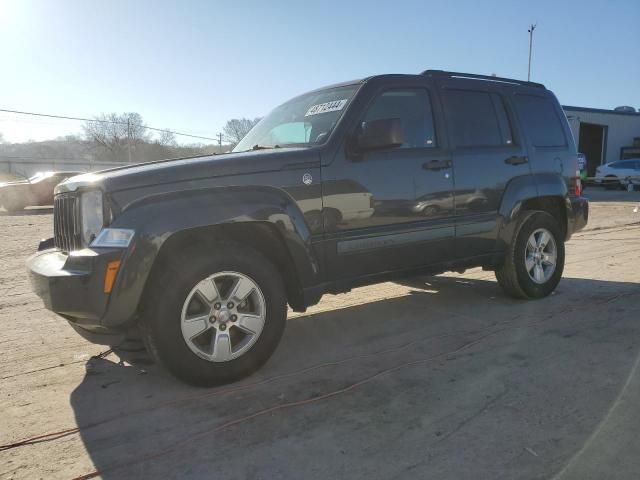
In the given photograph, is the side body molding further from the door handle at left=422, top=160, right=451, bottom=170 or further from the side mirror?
the door handle at left=422, top=160, right=451, bottom=170

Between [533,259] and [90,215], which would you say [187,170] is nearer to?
[90,215]

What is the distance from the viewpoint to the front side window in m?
4.20

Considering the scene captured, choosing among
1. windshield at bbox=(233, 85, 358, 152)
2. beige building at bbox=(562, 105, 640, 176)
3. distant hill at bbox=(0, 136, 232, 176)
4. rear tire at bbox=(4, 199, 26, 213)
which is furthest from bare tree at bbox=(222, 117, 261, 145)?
beige building at bbox=(562, 105, 640, 176)

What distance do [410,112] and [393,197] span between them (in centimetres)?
82

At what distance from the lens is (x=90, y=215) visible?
3.22 metres

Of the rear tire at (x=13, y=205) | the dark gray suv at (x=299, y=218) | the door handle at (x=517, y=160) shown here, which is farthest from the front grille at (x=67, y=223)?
the rear tire at (x=13, y=205)

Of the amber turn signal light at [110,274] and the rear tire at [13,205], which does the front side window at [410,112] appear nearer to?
the amber turn signal light at [110,274]

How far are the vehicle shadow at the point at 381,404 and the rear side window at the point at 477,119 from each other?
5.42ft

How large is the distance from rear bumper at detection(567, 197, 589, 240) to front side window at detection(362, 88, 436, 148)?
215 cm

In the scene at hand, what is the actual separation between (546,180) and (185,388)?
399 centimetres

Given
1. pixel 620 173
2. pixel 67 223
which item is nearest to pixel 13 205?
pixel 67 223

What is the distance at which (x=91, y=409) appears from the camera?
3.12 m

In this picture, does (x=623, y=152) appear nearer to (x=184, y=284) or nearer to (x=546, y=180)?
(x=546, y=180)

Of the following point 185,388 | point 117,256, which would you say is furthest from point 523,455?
point 117,256
